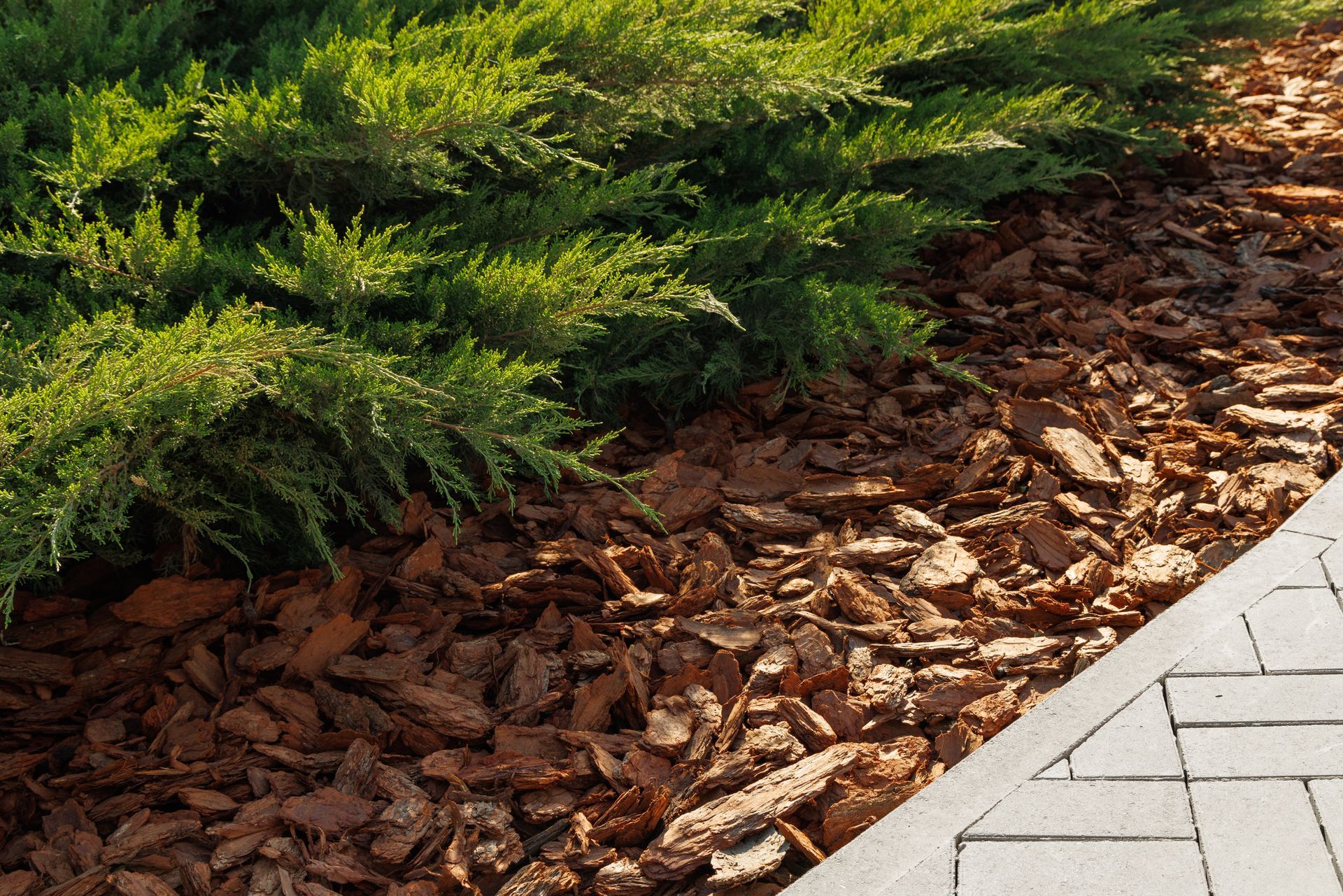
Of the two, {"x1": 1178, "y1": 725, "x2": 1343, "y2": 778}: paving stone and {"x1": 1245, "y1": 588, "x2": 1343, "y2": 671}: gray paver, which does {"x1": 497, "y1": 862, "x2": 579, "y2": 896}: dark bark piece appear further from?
{"x1": 1245, "y1": 588, "x2": 1343, "y2": 671}: gray paver

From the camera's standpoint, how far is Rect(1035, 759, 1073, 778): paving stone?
89.7 inches

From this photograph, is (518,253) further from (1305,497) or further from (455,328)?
(1305,497)

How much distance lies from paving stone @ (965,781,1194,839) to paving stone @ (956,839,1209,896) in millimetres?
19

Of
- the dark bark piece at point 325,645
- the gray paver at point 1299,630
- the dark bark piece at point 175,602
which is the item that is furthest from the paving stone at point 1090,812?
the dark bark piece at point 175,602

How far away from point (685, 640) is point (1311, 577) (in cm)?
152

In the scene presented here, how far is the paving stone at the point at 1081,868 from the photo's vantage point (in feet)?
6.67

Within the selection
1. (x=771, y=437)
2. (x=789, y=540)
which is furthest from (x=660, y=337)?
(x=789, y=540)

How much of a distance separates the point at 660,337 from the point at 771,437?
18.6 inches

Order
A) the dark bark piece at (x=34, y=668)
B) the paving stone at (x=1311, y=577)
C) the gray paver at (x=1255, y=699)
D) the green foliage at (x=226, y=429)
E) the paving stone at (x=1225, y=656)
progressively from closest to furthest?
the green foliage at (x=226, y=429) < the gray paver at (x=1255, y=699) < the paving stone at (x=1225, y=656) < the dark bark piece at (x=34, y=668) < the paving stone at (x=1311, y=577)

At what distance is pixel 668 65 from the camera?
332 cm

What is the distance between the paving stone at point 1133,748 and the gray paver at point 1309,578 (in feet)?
1.89

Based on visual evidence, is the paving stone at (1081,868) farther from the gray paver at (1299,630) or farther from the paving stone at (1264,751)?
the gray paver at (1299,630)

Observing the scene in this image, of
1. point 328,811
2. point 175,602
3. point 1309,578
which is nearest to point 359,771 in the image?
point 328,811

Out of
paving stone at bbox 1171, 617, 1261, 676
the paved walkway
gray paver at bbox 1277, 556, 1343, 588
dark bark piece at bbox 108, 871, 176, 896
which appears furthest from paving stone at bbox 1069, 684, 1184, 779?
dark bark piece at bbox 108, 871, 176, 896
